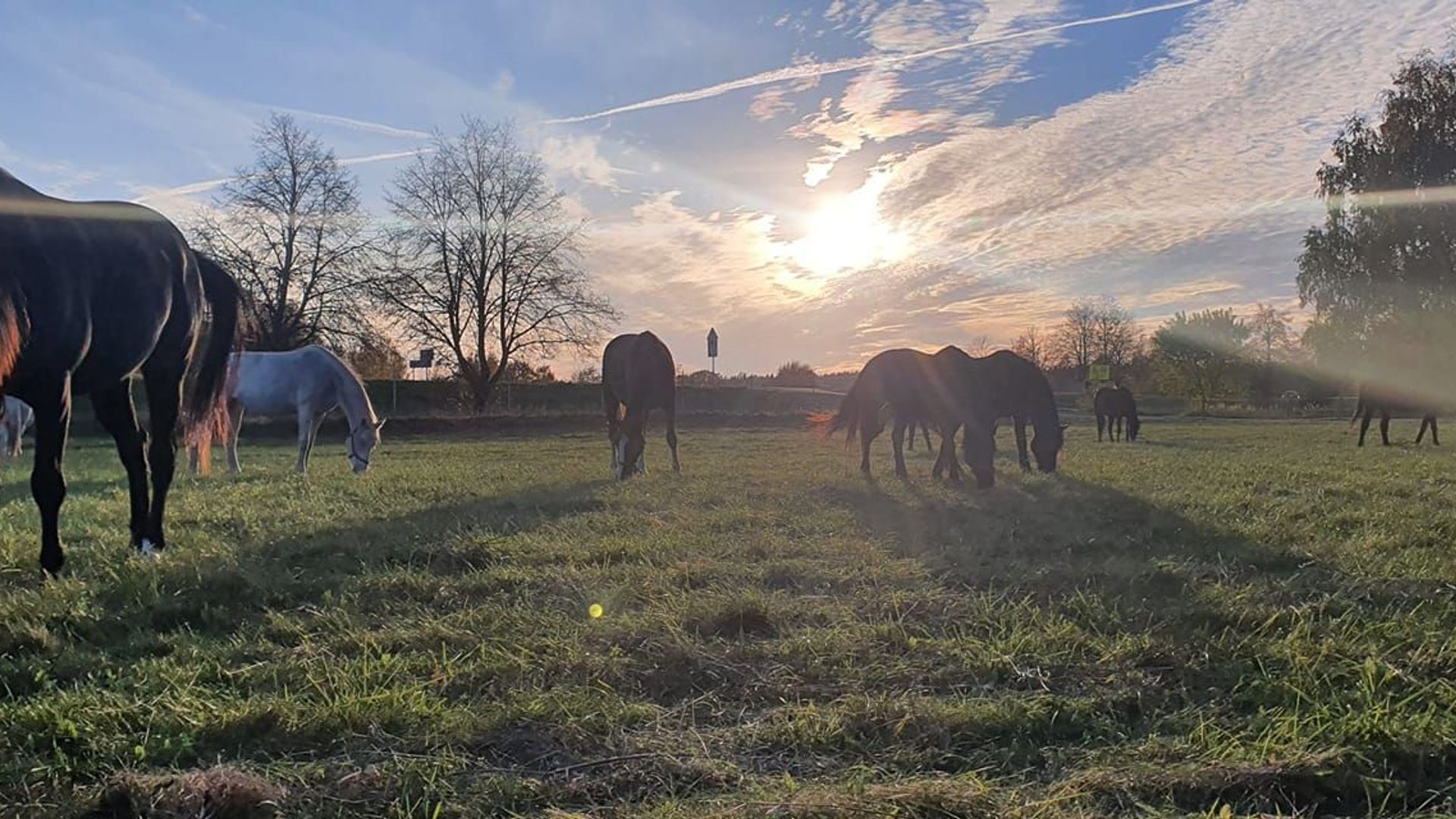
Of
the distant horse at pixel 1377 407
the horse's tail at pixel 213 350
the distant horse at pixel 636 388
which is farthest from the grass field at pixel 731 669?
the distant horse at pixel 1377 407

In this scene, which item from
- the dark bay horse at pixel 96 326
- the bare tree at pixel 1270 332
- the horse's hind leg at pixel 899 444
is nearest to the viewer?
the dark bay horse at pixel 96 326

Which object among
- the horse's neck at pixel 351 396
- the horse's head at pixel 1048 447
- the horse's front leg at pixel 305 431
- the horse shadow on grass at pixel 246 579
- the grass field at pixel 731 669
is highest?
the horse's neck at pixel 351 396

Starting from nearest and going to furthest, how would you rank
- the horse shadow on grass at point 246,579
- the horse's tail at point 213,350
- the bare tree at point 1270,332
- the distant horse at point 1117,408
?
the horse shadow on grass at point 246,579 → the horse's tail at point 213,350 → the distant horse at point 1117,408 → the bare tree at point 1270,332

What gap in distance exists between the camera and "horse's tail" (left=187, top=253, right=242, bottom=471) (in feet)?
20.0

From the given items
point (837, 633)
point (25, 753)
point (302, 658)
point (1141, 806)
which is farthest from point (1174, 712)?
point (25, 753)

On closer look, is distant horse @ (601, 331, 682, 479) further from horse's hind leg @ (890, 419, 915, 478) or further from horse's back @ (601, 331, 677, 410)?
horse's hind leg @ (890, 419, 915, 478)

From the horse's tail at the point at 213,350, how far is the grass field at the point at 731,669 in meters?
0.79

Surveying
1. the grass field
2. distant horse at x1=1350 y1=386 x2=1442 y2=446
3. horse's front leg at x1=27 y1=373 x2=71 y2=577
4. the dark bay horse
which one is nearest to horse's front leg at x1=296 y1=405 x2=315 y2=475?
the grass field

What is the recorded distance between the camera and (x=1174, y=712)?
2.42 metres

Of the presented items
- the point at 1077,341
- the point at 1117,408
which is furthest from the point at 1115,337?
the point at 1117,408

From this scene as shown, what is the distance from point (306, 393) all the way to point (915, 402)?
812cm

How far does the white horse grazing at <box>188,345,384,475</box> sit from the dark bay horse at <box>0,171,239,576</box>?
5179mm

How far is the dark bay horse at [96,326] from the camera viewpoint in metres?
3.97

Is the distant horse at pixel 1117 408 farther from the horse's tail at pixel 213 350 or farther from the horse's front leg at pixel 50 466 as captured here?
the horse's front leg at pixel 50 466
